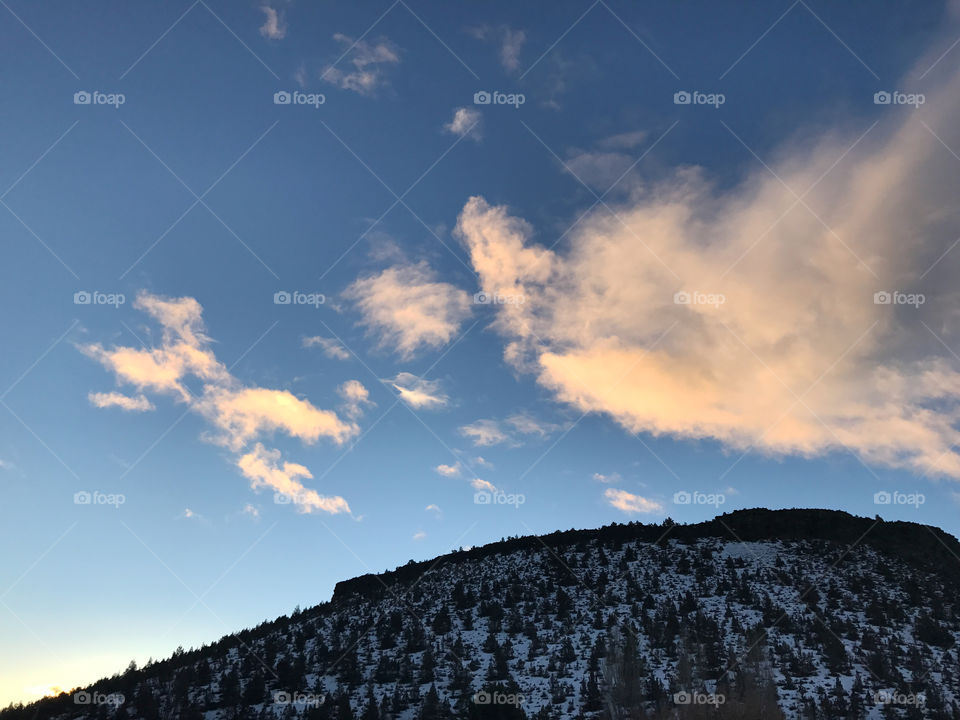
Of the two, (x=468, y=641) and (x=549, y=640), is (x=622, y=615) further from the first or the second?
(x=468, y=641)

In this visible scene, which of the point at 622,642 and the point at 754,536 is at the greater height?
the point at 754,536

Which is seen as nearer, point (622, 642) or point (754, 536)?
point (622, 642)

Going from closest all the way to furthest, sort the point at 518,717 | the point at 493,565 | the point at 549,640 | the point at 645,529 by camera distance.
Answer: the point at 518,717 → the point at 549,640 → the point at 493,565 → the point at 645,529

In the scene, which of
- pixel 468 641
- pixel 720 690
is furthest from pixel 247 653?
pixel 720 690

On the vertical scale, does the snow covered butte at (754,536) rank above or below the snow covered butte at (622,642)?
above

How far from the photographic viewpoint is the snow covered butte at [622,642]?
1905 centimetres

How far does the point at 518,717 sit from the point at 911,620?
18345 millimetres

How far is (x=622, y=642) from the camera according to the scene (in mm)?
23406

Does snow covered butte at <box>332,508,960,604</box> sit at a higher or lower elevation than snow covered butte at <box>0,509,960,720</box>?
higher

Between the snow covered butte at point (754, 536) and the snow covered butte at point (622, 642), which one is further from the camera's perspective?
the snow covered butte at point (754, 536)

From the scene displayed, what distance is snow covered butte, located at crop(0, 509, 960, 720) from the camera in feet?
62.5

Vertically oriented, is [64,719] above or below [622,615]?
below

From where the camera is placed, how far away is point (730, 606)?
2661cm

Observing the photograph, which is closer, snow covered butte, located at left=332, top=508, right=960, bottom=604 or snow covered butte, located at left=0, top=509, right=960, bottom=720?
snow covered butte, located at left=0, top=509, right=960, bottom=720
